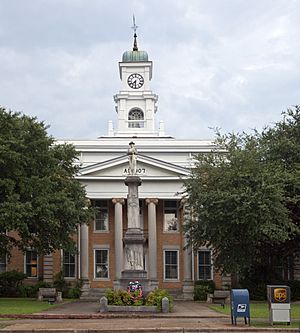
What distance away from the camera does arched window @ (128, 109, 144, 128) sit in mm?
70312

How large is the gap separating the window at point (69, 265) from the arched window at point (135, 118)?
21.4 meters

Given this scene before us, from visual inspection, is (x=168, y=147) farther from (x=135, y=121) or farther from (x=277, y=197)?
(x=277, y=197)

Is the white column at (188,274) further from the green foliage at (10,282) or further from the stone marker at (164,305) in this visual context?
the stone marker at (164,305)

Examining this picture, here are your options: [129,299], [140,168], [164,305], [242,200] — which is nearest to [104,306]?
[129,299]

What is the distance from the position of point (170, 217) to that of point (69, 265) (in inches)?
344

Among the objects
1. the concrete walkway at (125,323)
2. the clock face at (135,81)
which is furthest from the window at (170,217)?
the concrete walkway at (125,323)

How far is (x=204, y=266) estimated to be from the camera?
52688 mm

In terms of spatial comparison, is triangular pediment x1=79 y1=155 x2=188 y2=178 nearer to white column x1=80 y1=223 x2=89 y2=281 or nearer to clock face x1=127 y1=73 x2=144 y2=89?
white column x1=80 y1=223 x2=89 y2=281

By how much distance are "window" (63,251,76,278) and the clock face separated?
2449 cm

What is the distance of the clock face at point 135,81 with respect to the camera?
71.2 m

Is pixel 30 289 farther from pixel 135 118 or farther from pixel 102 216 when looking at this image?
pixel 135 118

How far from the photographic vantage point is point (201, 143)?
61344 millimetres

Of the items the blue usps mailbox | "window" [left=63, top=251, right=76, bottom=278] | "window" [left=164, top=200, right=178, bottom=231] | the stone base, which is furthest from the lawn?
"window" [left=164, top=200, right=178, bottom=231]

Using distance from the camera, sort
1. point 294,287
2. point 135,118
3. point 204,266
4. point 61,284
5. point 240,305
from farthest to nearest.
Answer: point 135,118 → point 204,266 → point 61,284 → point 294,287 → point 240,305
